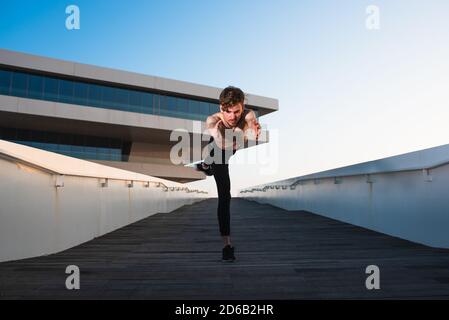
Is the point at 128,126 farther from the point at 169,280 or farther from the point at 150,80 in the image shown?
the point at 169,280

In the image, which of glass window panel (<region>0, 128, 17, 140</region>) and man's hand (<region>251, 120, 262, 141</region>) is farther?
glass window panel (<region>0, 128, 17, 140</region>)

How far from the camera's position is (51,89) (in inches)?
1020

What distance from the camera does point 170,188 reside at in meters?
12.7

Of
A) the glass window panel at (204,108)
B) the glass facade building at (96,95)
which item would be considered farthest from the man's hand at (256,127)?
the glass window panel at (204,108)

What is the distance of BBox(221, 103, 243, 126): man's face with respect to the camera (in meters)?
3.23

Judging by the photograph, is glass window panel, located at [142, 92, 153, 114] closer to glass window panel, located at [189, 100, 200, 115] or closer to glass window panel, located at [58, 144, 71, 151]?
glass window panel, located at [189, 100, 200, 115]

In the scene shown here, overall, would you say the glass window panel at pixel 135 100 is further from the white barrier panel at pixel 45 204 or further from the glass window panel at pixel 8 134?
the white barrier panel at pixel 45 204

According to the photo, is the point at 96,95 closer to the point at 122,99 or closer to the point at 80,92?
the point at 80,92

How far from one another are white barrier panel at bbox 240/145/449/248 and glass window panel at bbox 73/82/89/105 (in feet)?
76.9

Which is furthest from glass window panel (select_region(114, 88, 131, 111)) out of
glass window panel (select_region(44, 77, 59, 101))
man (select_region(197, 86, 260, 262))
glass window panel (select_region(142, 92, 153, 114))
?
man (select_region(197, 86, 260, 262))

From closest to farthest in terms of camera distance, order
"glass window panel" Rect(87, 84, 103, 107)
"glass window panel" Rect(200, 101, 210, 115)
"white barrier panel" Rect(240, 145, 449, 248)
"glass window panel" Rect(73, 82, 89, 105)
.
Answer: "white barrier panel" Rect(240, 145, 449, 248)
"glass window panel" Rect(73, 82, 89, 105)
"glass window panel" Rect(87, 84, 103, 107)
"glass window panel" Rect(200, 101, 210, 115)
